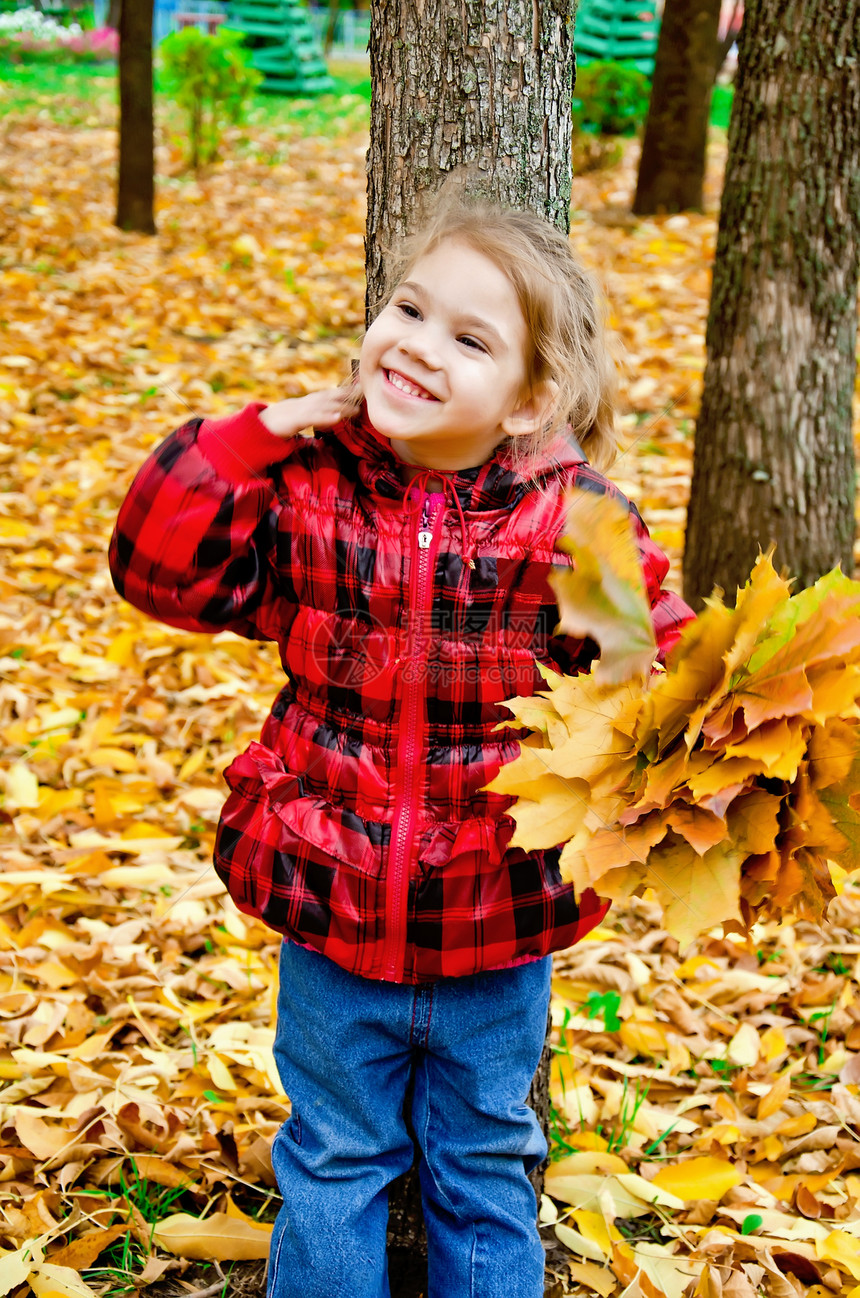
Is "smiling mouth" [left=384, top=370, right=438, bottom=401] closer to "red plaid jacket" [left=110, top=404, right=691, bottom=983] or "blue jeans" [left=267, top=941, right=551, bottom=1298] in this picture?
"red plaid jacket" [left=110, top=404, right=691, bottom=983]

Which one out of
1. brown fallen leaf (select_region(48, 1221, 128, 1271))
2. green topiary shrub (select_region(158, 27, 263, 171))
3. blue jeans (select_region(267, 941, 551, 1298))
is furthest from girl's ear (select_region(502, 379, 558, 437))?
green topiary shrub (select_region(158, 27, 263, 171))

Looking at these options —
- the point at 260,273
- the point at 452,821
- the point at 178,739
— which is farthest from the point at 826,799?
the point at 260,273

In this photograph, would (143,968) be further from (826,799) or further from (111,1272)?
(826,799)

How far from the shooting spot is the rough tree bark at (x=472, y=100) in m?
1.63

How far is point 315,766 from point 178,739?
1730 millimetres

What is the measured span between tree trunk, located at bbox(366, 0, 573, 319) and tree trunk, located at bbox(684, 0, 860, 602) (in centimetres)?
183

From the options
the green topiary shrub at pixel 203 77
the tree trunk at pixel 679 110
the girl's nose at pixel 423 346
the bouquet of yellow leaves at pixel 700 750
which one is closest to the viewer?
the bouquet of yellow leaves at pixel 700 750

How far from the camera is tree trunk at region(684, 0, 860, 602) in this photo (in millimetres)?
3223

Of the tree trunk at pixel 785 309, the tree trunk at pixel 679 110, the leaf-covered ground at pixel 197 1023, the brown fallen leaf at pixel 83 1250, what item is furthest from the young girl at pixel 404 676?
the tree trunk at pixel 679 110

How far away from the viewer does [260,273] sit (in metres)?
→ 7.23

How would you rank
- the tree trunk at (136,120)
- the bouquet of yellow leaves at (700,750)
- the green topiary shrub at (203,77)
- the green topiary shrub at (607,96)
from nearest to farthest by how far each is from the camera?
the bouquet of yellow leaves at (700,750) < the tree trunk at (136,120) < the green topiary shrub at (203,77) < the green topiary shrub at (607,96)

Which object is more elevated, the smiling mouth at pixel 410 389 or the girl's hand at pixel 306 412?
the smiling mouth at pixel 410 389

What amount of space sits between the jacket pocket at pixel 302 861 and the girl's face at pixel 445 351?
1.70ft

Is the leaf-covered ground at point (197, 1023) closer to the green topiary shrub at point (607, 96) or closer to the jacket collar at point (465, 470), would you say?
the jacket collar at point (465, 470)
